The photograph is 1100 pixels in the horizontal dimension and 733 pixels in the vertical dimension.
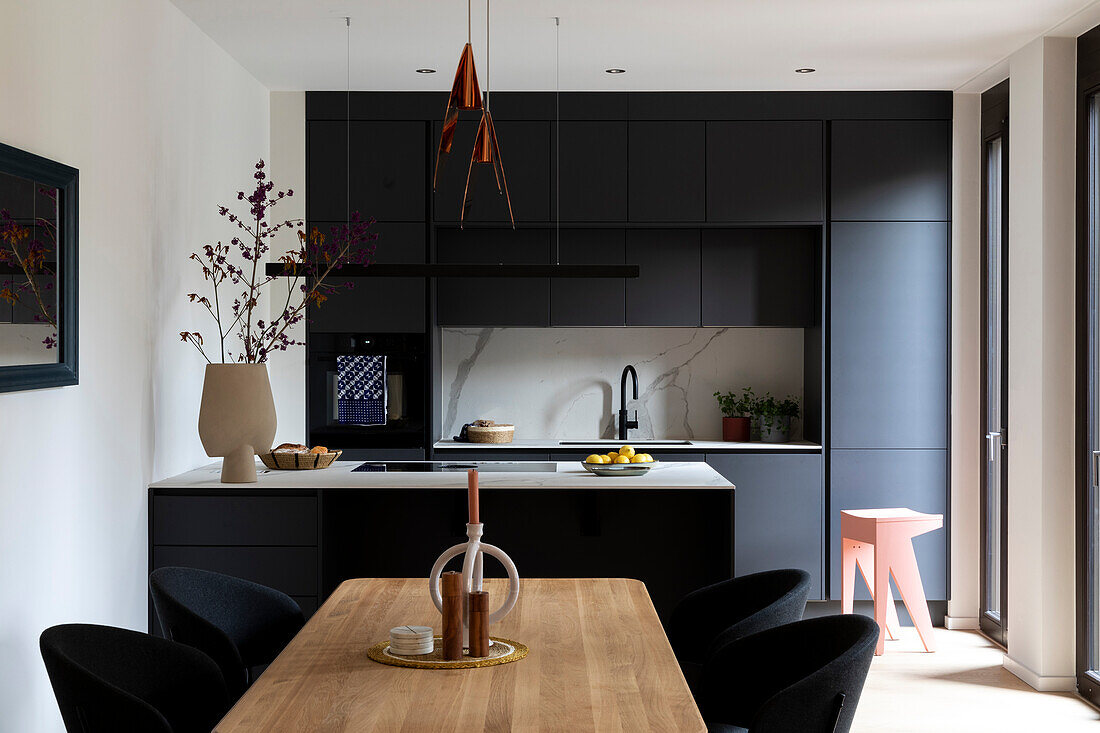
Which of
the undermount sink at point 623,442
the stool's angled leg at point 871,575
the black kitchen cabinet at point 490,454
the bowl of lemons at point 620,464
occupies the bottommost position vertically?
the stool's angled leg at point 871,575

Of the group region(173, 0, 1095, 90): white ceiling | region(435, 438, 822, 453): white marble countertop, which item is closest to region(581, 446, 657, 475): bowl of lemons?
region(435, 438, 822, 453): white marble countertop

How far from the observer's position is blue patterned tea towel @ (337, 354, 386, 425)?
223 inches

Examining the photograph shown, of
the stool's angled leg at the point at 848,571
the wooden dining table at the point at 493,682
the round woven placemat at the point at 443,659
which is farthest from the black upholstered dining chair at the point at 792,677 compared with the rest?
the stool's angled leg at the point at 848,571

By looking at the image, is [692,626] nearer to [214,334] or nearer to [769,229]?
[214,334]

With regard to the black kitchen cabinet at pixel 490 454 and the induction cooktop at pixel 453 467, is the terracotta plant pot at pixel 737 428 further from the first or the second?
the induction cooktop at pixel 453 467

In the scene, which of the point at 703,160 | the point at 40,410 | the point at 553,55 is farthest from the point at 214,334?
the point at 703,160

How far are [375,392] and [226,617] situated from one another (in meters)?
2.79

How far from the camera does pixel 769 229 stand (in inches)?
230

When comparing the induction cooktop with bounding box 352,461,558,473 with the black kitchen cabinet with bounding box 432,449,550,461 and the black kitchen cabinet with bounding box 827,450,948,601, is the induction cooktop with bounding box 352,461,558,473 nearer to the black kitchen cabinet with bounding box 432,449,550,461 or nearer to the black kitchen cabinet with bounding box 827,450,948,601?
the black kitchen cabinet with bounding box 432,449,550,461

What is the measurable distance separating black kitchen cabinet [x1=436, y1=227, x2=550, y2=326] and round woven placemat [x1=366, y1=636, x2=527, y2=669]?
3.56 metres

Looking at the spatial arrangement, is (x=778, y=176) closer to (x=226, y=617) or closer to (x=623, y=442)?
(x=623, y=442)

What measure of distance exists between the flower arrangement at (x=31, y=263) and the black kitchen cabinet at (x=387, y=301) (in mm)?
2468

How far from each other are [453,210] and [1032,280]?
9.21 feet

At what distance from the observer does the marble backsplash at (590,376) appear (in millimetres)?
6184
